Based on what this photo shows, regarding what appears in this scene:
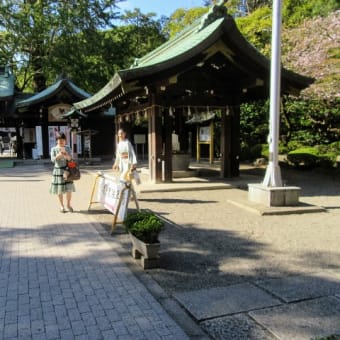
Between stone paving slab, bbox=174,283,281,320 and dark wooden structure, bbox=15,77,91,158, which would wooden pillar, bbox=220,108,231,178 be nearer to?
stone paving slab, bbox=174,283,281,320

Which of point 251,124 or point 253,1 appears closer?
point 251,124

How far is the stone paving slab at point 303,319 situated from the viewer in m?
3.06

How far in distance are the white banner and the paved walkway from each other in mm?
491

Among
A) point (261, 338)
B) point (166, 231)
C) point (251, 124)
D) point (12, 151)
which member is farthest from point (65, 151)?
point (12, 151)

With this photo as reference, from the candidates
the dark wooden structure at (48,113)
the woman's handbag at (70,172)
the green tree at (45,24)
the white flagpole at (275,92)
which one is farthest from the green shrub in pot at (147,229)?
the green tree at (45,24)

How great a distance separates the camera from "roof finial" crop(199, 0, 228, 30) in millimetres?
9992

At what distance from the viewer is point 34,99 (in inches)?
861

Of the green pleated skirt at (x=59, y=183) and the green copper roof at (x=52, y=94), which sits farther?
the green copper roof at (x=52, y=94)

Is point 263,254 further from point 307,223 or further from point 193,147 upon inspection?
point 193,147

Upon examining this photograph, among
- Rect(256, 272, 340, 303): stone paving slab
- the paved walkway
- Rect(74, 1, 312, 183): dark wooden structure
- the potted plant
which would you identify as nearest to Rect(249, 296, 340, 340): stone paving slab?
Rect(256, 272, 340, 303): stone paving slab

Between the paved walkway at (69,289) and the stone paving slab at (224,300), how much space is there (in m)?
0.30

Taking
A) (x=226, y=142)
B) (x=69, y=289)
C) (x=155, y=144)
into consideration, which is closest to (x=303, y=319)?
(x=69, y=289)

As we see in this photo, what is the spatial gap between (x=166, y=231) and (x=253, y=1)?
29.8 meters

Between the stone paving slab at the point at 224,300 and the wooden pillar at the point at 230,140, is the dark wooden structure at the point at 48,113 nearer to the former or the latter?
the wooden pillar at the point at 230,140
